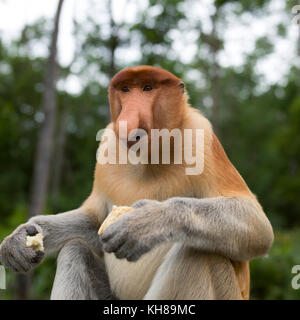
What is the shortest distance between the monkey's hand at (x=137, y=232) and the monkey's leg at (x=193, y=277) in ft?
0.76

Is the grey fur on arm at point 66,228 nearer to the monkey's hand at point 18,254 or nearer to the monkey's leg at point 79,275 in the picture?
the monkey's leg at point 79,275

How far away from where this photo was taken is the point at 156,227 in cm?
266

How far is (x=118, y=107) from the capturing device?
3176 mm

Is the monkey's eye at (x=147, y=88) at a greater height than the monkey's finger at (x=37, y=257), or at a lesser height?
greater

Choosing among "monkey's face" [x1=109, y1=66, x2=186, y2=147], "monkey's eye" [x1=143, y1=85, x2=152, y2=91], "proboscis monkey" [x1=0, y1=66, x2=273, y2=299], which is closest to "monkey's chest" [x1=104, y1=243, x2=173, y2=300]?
"proboscis monkey" [x1=0, y1=66, x2=273, y2=299]

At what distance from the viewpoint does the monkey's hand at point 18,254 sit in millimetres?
3088

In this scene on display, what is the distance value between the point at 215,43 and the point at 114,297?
44.6ft

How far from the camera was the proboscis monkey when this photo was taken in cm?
273

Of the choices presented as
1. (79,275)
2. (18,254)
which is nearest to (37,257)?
(18,254)

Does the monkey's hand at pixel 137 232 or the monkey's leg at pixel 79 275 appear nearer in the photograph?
the monkey's hand at pixel 137 232

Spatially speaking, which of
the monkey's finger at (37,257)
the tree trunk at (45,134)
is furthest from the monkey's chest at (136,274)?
the tree trunk at (45,134)

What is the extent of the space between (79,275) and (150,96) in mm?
1381

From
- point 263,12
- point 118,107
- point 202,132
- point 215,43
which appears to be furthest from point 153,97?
point 215,43
